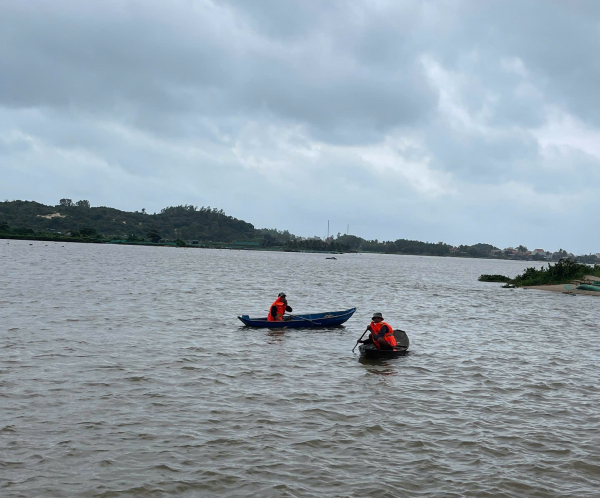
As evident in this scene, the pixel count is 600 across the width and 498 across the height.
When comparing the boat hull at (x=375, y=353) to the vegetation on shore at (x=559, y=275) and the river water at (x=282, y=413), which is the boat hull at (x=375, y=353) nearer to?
the river water at (x=282, y=413)

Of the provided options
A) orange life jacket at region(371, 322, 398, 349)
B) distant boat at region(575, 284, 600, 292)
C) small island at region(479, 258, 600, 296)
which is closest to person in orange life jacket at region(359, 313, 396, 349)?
orange life jacket at region(371, 322, 398, 349)

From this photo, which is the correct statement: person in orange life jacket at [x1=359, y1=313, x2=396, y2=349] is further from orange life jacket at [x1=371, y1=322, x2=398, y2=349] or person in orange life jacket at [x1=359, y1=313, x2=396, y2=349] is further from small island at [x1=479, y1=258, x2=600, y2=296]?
small island at [x1=479, y1=258, x2=600, y2=296]

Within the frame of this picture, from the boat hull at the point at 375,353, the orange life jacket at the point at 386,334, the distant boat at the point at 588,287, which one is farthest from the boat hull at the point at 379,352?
the distant boat at the point at 588,287

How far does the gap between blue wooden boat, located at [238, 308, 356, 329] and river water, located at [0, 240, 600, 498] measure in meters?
0.59

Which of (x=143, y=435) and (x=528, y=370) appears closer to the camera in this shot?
(x=143, y=435)

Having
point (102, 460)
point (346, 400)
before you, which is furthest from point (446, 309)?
point (102, 460)

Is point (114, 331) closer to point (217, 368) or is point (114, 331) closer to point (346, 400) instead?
point (217, 368)

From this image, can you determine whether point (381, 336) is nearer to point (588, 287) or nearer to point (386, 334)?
point (386, 334)

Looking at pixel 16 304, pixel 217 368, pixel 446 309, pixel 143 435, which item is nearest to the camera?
pixel 143 435

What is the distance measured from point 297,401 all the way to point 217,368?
15.6 ft

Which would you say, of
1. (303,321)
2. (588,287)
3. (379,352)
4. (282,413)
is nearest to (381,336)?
(379,352)

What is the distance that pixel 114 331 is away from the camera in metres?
26.1

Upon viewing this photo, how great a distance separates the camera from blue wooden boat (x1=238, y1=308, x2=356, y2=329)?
29547 mm

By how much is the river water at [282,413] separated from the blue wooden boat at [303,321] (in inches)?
23.3
